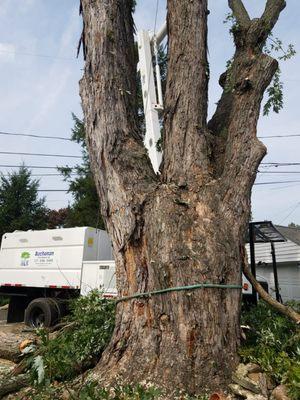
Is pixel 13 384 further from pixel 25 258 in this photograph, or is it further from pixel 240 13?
pixel 25 258

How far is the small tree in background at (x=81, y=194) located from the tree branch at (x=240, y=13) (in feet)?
47.8

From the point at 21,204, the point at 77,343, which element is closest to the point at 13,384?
the point at 77,343

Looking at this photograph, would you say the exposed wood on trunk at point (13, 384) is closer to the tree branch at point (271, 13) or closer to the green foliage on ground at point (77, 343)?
the green foliage on ground at point (77, 343)

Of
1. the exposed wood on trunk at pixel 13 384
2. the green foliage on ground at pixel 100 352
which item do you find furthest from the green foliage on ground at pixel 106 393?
the exposed wood on trunk at pixel 13 384

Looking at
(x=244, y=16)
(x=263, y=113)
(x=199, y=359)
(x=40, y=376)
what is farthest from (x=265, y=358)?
(x=244, y=16)

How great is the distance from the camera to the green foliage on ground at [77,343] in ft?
13.7

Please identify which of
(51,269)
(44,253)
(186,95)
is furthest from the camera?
(44,253)

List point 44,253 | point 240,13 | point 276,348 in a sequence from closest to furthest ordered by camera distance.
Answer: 1. point 276,348
2. point 240,13
3. point 44,253

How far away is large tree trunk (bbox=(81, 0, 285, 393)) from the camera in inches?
160

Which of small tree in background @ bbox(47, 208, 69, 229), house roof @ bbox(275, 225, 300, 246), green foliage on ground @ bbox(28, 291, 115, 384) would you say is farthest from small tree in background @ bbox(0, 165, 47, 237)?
green foliage on ground @ bbox(28, 291, 115, 384)

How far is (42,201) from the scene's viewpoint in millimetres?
28016

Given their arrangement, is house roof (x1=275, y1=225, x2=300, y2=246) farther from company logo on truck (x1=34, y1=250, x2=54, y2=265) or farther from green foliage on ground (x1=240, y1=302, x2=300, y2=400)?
green foliage on ground (x1=240, y1=302, x2=300, y2=400)

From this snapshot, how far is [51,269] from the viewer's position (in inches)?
→ 445

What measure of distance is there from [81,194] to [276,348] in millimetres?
19282
